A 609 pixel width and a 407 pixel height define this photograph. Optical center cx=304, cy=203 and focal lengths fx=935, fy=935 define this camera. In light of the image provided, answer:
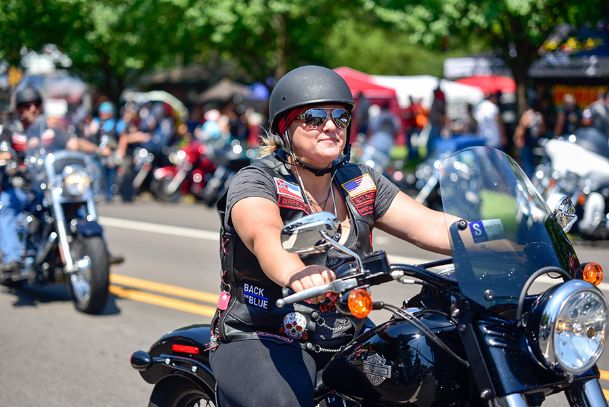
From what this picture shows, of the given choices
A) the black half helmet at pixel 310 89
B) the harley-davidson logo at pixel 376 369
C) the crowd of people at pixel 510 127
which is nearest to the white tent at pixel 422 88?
the crowd of people at pixel 510 127

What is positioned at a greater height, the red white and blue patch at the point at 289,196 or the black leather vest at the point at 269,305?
the red white and blue patch at the point at 289,196

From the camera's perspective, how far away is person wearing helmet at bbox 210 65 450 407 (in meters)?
3.22

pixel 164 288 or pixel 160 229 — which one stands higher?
pixel 164 288

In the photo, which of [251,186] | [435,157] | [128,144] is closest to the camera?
[251,186]

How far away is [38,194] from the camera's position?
8500 mm

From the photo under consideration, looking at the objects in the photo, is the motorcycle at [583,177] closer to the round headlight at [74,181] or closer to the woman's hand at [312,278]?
the round headlight at [74,181]

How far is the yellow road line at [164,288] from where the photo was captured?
347 inches

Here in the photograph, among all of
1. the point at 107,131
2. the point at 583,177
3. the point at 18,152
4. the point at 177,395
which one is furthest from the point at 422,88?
the point at 177,395

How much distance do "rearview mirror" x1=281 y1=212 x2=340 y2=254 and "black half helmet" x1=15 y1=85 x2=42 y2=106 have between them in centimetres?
651

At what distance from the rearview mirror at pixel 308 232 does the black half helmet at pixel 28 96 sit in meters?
6.51

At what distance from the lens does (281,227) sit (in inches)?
125

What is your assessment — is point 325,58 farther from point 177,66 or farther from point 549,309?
point 549,309

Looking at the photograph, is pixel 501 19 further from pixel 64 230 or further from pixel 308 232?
pixel 308 232

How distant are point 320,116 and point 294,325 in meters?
0.77
